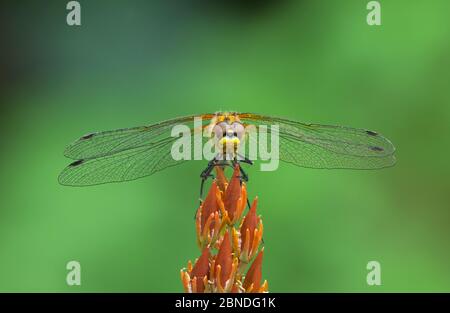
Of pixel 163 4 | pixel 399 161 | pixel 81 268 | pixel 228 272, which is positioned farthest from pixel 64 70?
pixel 228 272

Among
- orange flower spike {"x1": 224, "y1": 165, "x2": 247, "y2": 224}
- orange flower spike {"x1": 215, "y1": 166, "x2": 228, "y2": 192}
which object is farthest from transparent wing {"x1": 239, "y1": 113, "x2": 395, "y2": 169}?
orange flower spike {"x1": 224, "y1": 165, "x2": 247, "y2": 224}

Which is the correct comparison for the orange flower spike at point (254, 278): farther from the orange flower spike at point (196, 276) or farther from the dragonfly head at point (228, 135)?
the dragonfly head at point (228, 135)

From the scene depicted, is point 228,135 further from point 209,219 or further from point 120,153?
point 209,219

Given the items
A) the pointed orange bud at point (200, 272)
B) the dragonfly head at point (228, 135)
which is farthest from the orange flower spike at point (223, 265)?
the dragonfly head at point (228, 135)

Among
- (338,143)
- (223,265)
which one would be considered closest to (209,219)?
(223,265)

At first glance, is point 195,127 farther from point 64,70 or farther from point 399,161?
point 64,70

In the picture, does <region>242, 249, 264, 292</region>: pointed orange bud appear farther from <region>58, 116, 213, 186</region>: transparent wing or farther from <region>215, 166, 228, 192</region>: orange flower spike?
<region>58, 116, 213, 186</region>: transparent wing
